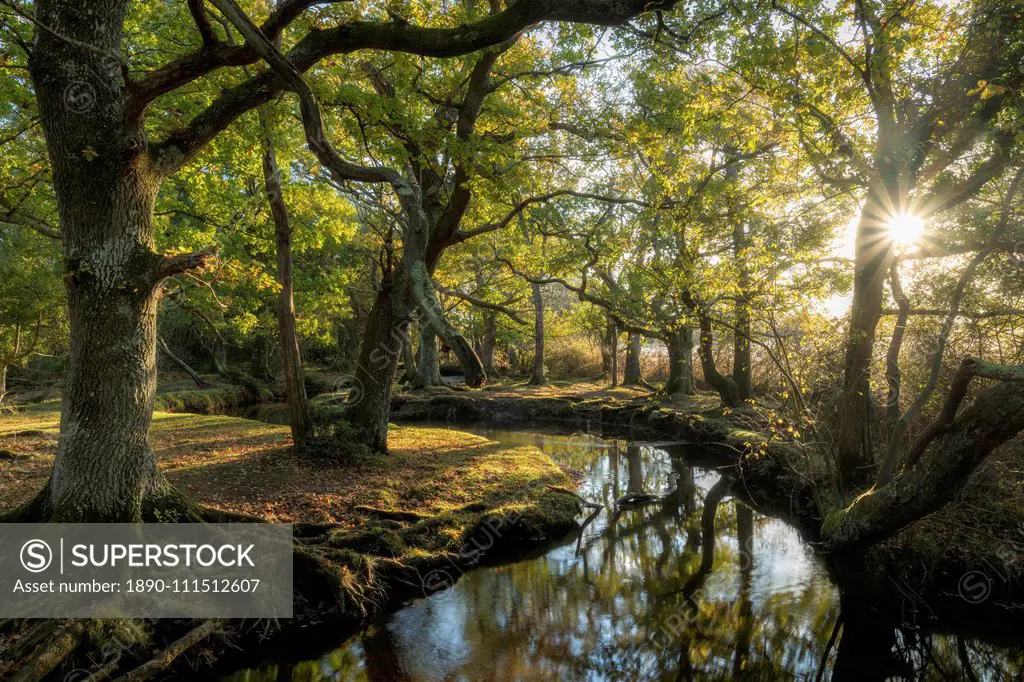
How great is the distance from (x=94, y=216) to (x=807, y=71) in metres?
9.85

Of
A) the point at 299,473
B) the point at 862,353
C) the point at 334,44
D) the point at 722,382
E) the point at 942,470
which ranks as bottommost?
the point at 299,473

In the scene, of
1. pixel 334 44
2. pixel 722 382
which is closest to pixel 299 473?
pixel 334 44

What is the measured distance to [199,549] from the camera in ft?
18.9

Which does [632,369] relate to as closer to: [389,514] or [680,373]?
[680,373]

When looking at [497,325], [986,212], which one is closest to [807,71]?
[986,212]

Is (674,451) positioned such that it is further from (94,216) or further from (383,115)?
(94,216)

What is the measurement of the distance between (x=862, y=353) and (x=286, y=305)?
9.86m

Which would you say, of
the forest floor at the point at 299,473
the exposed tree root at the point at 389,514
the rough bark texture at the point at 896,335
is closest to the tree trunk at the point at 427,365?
the forest floor at the point at 299,473

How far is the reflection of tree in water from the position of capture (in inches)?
229

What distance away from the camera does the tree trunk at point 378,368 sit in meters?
11.1

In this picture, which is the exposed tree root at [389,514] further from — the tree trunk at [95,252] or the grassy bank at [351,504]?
the tree trunk at [95,252]

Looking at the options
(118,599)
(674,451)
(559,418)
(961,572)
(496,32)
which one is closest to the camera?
(118,599)

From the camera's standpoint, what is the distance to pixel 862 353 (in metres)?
9.18

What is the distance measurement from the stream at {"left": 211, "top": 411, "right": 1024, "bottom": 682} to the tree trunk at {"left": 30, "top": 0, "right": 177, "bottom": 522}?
245 centimetres
